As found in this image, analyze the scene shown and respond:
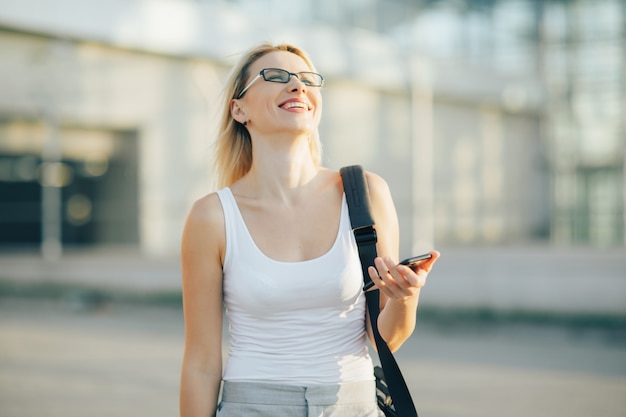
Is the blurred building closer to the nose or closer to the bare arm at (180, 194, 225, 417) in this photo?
the nose

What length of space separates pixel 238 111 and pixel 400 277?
0.93 metres

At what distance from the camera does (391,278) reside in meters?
2.12

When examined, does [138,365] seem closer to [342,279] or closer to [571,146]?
[342,279]

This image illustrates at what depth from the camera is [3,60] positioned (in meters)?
18.9

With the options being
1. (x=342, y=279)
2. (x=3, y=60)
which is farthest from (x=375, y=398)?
(x=3, y=60)

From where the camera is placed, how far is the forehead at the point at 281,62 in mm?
2582

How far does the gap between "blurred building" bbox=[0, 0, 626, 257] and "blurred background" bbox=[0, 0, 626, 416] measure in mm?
57

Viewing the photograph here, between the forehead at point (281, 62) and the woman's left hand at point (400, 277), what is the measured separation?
755mm

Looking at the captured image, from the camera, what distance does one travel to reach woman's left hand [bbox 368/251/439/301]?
2.07m

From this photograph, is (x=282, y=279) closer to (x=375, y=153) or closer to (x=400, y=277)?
(x=400, y=277)

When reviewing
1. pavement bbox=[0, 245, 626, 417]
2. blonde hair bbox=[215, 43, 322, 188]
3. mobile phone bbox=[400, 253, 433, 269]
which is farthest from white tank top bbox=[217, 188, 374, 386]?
pavement bbox=[0, 245, 626, 417]

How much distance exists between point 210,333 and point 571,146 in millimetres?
29104

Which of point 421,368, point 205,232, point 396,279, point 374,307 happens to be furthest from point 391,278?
point 421,368

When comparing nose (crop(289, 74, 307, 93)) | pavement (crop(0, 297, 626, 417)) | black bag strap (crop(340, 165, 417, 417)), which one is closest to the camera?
black bag strap (crop(340, 165, 417, 417))
